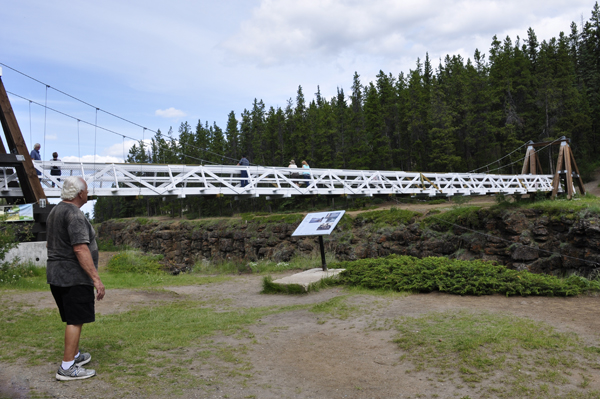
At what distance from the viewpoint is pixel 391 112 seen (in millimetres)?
43625

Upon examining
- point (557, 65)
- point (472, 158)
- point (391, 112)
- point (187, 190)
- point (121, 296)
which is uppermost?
point (557, 65)

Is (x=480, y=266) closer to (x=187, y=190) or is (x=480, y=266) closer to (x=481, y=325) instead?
(x=481, y=325)

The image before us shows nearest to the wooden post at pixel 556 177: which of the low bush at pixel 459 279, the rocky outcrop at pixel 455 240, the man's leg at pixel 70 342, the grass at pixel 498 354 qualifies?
the rocky outcrop at pixel 455 240

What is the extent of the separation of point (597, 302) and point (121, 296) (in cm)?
896

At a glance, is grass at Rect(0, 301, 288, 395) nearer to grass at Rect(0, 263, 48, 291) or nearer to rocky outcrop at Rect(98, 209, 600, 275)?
grass at Rect(0, 263, 48, 291)

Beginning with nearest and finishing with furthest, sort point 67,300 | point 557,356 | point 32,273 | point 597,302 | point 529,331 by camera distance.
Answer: point 67,300, point 557,356, point 529,331, point 597,302, point 32,273

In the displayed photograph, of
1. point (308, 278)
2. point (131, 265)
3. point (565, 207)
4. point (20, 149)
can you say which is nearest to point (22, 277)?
point (20, 149)

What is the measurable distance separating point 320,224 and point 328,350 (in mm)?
5330

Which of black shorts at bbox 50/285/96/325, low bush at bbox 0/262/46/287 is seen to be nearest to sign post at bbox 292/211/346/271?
black shorts at bbox 50/285/96/325

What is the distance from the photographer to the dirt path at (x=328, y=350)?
3.65 metres

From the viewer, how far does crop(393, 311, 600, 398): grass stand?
3.76 metres

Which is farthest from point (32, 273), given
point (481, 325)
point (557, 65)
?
point (557, 65)

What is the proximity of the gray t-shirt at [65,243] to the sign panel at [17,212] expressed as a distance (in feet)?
32.5

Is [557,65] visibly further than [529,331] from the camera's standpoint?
Yes
